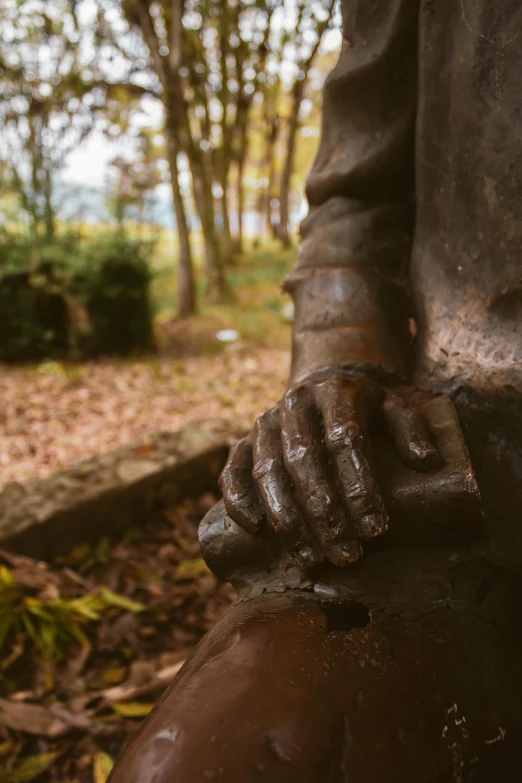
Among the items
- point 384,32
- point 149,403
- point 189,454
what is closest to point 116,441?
point 149,403

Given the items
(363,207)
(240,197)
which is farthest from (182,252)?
(363,207)

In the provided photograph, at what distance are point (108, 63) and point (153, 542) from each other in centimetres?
793

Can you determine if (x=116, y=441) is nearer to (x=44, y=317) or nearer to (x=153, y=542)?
Result: (x=153, y=542)

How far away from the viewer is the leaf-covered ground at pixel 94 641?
194cm

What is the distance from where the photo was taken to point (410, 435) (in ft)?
3.69

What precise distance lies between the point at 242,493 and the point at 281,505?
3.9 inches

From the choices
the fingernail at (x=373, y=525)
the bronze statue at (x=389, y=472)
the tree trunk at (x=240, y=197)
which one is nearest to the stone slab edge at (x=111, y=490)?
the bronze statue at (x=389, y=472)

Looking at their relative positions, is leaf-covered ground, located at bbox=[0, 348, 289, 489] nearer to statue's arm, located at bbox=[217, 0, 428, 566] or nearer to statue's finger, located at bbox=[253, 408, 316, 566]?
statue's arm, located at bbox=[217, 0, 428, 566]

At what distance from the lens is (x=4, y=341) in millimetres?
6828

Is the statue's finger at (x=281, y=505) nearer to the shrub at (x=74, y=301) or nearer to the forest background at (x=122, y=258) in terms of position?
the forest background at (x=122, y=258)

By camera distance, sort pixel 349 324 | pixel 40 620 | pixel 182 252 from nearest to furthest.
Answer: pixel 349 324 → pixel 40 620 → pixel 182 252

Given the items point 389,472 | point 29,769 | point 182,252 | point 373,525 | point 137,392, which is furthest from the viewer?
point 182,252

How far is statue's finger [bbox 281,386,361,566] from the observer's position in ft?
3.35

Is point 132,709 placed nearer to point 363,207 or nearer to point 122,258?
point 363,207
